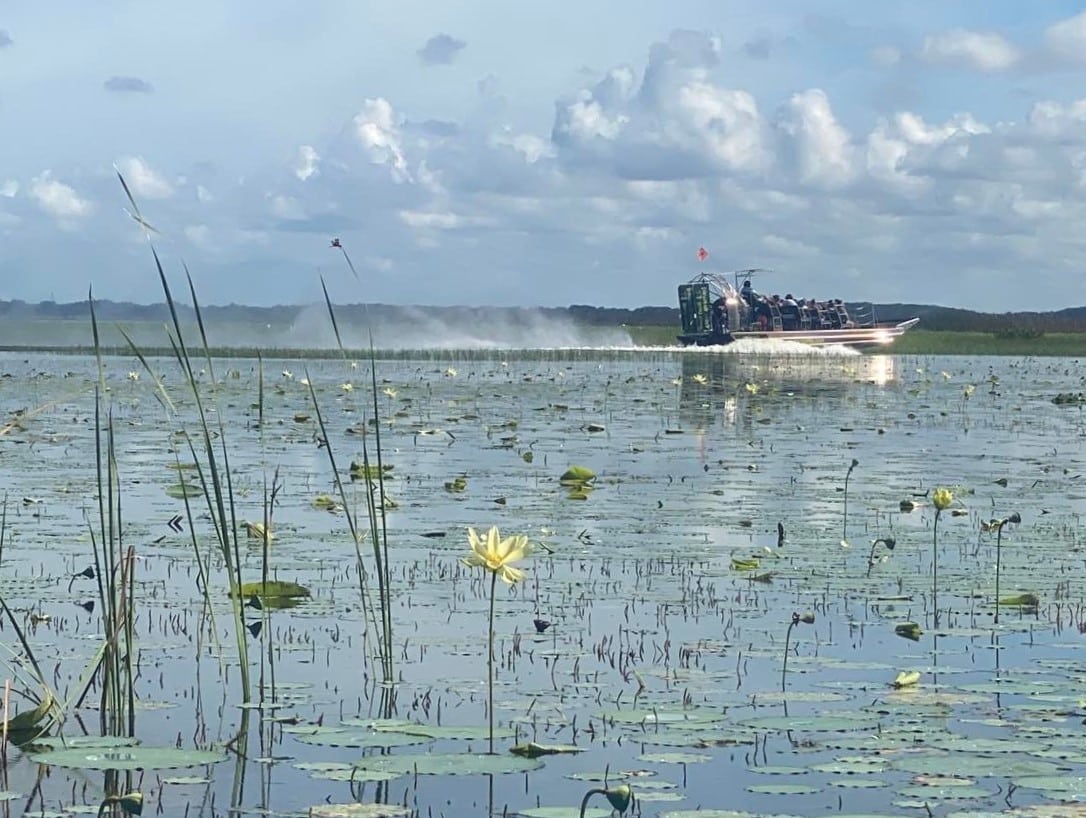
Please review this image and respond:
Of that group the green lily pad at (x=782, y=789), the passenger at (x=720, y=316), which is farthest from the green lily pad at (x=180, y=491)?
the passenger at (x=720, y=316)

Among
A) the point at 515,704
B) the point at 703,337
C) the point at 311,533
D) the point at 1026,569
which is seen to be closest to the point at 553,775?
the point at 515,704

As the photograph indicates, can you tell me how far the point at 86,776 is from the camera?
605cm

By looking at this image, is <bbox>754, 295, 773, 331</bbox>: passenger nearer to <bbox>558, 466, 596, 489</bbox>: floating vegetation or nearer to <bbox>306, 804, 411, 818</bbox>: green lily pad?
<bbox>558, 466, 596, 489</bbox>: floating vegetation

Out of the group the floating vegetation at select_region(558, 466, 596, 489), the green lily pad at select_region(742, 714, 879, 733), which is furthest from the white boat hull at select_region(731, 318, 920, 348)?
the green lily pad at select_region(742, 714, 879, 733)

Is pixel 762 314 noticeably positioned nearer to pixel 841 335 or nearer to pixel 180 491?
pixel 841 335

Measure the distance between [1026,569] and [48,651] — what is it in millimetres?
6010

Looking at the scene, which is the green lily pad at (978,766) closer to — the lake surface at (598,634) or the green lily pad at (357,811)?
the lake surface at (598,634)

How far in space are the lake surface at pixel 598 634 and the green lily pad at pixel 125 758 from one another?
0.03 m

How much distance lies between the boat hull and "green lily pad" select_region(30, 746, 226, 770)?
3027 inches

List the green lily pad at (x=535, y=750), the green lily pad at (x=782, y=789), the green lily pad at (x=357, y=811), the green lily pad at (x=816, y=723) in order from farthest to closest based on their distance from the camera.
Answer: the green lily pad at (x=816, y=723), the green lily pad at (x=535, y=750), the green lily pad at (x=782, y=789), the green lily pad at (x=357, y=811)

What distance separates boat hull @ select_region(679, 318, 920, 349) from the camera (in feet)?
272

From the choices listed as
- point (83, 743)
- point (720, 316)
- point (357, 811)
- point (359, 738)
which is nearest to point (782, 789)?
point (357, 811)

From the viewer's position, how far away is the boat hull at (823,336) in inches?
3265

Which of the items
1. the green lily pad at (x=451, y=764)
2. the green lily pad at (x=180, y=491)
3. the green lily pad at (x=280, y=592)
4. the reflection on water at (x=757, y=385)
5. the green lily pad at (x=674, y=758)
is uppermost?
the reflection on water at (x=757, y=385)
